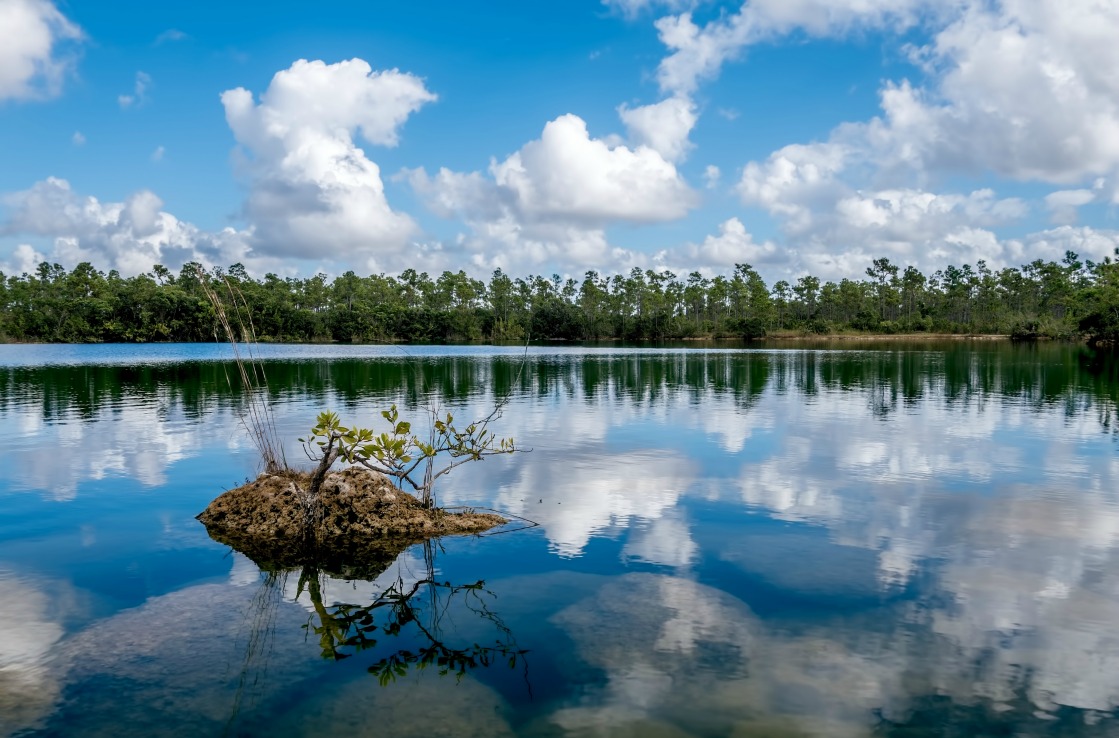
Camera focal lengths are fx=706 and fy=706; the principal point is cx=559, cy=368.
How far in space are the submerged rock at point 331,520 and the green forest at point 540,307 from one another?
373 ft

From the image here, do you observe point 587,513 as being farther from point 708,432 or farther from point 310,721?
point 708,432

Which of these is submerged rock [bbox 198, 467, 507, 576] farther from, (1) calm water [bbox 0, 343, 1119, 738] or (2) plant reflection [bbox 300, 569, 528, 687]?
(2) plant reflection [bbox 300, 569, 528, 687]

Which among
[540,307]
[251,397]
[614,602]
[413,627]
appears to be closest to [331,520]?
[413,627]

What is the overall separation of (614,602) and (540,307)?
148825 millimetres

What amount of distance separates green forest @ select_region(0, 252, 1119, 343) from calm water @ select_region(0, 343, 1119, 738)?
111534mm

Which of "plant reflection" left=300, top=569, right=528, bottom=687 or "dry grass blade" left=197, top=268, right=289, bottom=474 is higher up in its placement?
"dry grass blade" left=197, top=268, right=289, bottom=474

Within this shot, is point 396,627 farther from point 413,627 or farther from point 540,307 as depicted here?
point 540,307

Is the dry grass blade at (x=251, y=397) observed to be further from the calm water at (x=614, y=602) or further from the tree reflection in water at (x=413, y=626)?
the tree reflection in water at (x=413, y=626)

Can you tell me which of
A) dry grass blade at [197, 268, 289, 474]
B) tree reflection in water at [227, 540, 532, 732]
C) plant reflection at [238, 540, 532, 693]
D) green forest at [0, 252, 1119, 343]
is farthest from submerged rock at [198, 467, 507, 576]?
green forest at [0, 252, 1119, 343]

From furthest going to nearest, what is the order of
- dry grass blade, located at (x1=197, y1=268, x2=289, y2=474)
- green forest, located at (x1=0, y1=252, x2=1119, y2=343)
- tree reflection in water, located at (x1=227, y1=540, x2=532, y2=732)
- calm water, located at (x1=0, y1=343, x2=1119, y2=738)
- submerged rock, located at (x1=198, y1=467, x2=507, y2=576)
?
1. green forest, located at (x1=0, y1=252, x2=1119, y2=343)
2. dry grass blade, located at (x1=197, y1=268, x2=289, y2=474)
3. submerged rock, located at (x1=198, y1=467, x2=507, y2=576)
4. tree reflection in water, located at (x1=227, y1=540, x2=532, y2=732)
5. calm water, located at (x1=0, y1=343, x2=1119, y2=738)

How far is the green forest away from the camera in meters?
126

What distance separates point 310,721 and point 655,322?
14371 centimetres

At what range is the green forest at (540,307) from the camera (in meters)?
126

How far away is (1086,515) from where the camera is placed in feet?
42.5
